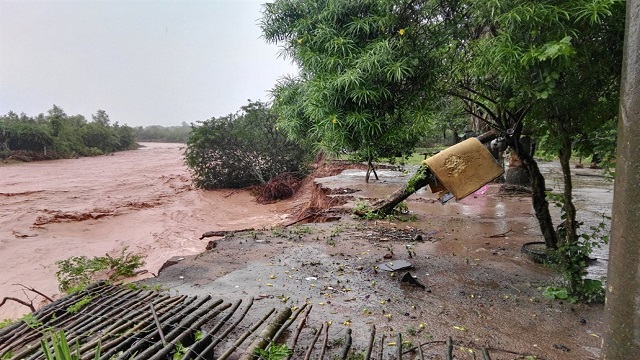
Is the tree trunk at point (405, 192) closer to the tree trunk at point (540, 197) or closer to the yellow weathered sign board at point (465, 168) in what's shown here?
the yellow weathered sign board at point (465, 168)

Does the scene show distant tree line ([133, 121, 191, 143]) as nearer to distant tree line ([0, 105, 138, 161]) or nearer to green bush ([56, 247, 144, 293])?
Result: distant tree line ([0, 105, 138, 161])

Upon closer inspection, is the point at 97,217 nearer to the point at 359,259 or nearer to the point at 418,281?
the point at 359,259

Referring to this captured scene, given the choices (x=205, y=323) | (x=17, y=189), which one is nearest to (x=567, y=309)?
(x=205, y=323)

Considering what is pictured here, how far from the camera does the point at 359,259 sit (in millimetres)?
4664

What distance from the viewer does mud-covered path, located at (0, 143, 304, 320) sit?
23.5ft

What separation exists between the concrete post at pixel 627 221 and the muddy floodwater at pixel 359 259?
1221 mm

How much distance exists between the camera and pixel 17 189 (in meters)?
12.6

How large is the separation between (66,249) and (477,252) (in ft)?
27.4

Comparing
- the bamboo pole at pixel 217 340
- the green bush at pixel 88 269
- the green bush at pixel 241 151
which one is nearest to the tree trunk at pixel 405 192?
the bamboo pole at pixel 217 340

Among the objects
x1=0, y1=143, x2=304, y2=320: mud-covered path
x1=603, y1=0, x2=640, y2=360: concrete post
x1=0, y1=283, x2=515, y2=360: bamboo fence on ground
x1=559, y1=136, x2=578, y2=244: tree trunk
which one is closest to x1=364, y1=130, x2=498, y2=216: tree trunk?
x1=559, y1=136, x2=578, y2=244: tree trunk

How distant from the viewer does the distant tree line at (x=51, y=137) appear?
19859 millimetres

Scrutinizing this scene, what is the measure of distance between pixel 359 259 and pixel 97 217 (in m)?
9.12

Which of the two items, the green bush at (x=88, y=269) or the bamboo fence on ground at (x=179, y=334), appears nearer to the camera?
the bamboo fence on ground at (x=179, y=334)

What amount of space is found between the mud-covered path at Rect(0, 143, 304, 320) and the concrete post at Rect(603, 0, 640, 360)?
21.5 feet
